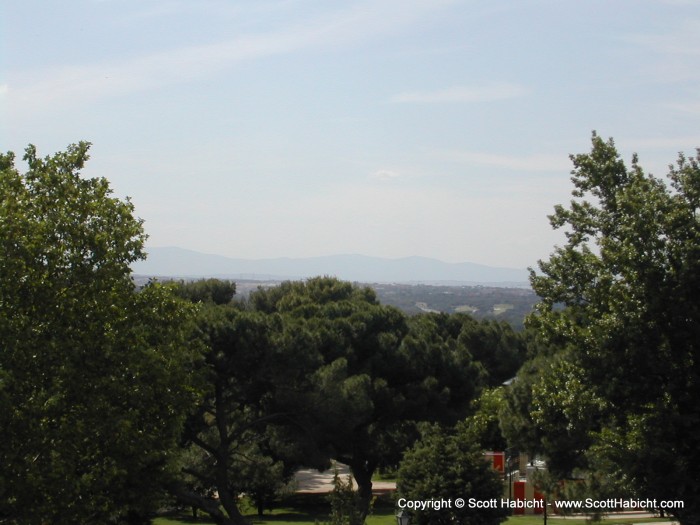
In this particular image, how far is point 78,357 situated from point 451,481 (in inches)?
329

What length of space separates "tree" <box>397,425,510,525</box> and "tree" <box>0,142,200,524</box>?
17.4ft

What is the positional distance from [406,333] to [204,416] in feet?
40.5

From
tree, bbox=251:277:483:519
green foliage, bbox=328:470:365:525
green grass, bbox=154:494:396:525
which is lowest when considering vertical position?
green grass, bbox=154:494:396:525

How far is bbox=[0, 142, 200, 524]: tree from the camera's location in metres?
15.3

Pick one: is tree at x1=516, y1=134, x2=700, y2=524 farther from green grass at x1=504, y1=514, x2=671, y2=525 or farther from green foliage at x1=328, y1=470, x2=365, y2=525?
green grass at x1=504, y1=514, x2=671, y2=525

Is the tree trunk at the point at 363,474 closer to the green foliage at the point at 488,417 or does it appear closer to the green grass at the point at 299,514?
the green grass at the point at 299,514

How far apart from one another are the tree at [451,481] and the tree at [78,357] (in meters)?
5.30

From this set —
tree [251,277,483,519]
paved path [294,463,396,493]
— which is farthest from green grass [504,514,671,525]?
paved path [294,463,396,493]

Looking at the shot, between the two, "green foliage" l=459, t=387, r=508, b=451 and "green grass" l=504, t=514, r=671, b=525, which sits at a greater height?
"green foliage" l=459, t=387, r=508, b=451

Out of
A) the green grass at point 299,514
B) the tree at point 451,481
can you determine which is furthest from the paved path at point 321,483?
A: the tree at point 451,481

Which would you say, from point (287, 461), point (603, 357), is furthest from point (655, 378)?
point (287, 461)

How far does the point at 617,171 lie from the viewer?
1847cm

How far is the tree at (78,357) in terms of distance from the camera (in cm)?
1534

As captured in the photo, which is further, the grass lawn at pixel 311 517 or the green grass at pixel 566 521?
the grass lawn at pixel 311 517
